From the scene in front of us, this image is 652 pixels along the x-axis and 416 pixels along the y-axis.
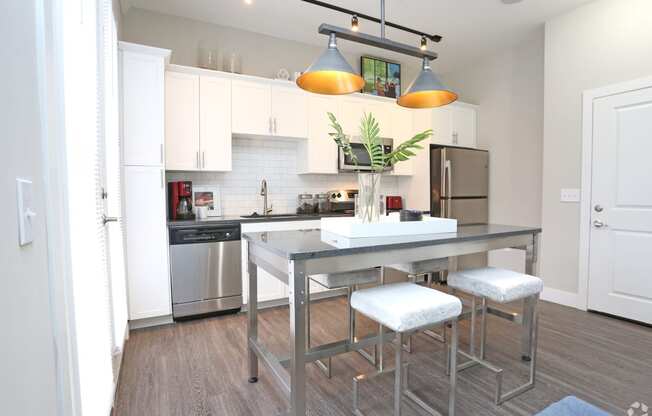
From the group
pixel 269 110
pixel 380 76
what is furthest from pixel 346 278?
pixel 380 76

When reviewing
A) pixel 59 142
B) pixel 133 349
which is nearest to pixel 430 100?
pixel 59 142

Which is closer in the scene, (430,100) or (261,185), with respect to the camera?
(430,100)

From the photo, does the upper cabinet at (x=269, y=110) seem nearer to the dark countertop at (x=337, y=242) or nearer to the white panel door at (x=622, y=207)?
the dark countertop at (x=337, y=242)

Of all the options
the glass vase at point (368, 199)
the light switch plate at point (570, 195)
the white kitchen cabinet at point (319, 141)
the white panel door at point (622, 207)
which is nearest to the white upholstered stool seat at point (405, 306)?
the glass vase at point (368, 199)

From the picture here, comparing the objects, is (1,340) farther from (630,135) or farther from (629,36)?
(629,36)

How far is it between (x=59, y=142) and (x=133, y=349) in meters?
2.18

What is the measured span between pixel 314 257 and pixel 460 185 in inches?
134

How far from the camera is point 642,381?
82.0 inches

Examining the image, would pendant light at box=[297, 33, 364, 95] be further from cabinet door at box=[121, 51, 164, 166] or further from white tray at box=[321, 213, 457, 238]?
cabinet door at box=[121, 51, 164, 166]

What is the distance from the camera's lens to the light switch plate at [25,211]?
24.2 inches

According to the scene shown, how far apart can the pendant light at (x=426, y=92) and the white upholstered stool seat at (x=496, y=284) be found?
4.11 ft

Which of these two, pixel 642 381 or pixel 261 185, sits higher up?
pixel 261 185

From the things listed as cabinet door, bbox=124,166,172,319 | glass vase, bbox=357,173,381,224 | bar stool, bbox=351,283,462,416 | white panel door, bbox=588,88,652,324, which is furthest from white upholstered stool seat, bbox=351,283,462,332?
white panel door, bbox=588,88,652,324

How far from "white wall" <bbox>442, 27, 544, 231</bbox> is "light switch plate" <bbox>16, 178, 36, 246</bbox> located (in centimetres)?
466
